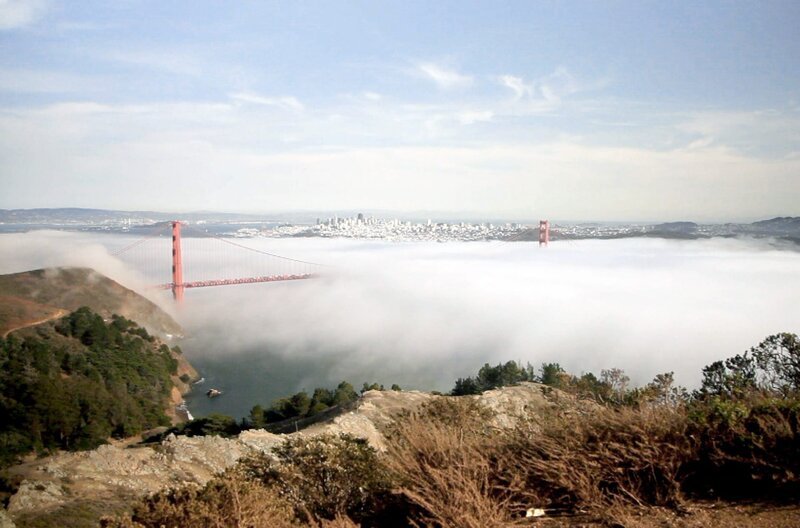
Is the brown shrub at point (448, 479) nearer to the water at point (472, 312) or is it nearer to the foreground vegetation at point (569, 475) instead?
the foreground vegetation at point (569, 475)

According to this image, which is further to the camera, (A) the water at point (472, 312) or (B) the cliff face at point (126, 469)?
(A) the water at point (472, 312)

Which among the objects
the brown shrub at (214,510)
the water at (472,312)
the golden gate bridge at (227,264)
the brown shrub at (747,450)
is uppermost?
the brown shrub at (747,450)

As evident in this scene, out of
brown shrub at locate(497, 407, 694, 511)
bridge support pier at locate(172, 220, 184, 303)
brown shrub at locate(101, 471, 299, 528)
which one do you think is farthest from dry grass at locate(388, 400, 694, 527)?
bridge support pier at locate(172, 220, 184, 303)

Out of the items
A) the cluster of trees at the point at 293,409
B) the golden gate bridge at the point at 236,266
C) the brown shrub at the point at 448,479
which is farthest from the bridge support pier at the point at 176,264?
the brown shrub at the point at 448,479

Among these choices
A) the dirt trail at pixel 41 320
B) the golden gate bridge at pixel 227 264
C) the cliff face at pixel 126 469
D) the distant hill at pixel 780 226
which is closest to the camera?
the cliff face at pixel 126 469

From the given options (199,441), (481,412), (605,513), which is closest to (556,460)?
(605,513)

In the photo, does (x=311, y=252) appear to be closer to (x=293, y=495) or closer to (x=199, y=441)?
(x=199, y=441)

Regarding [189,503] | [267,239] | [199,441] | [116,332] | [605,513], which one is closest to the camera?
[605,513]
